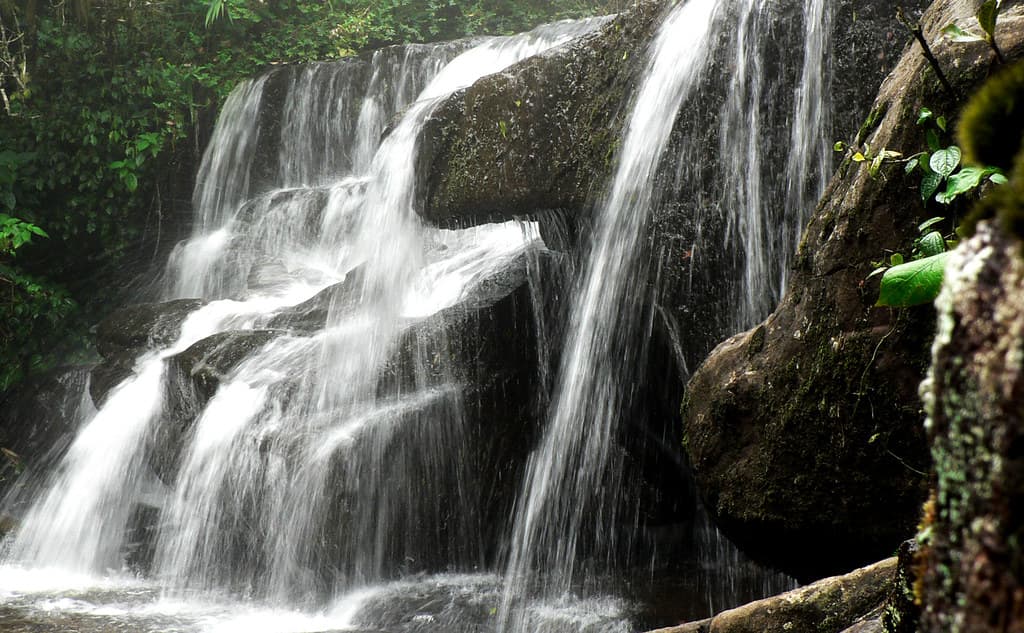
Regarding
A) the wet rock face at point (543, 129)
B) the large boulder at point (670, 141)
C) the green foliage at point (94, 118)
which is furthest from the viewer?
the green foliage at point (94, 118)

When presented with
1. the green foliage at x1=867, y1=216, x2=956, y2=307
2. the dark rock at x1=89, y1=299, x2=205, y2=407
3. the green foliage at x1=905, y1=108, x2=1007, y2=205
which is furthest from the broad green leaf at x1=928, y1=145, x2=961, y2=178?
the dark rock at x1=89, y1=299, x2=205, y2=407

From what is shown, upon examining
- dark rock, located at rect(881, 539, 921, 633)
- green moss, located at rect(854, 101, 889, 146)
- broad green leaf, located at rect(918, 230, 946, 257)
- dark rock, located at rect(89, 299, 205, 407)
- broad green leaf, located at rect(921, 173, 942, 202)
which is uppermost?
dark rock, located at rect(89, 299, 205, 407)

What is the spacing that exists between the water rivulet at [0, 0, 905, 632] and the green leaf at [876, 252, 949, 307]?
2.70 meters

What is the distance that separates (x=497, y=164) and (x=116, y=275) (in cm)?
750

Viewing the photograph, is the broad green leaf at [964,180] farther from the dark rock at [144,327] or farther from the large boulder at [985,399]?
the dark rock at [144,327]

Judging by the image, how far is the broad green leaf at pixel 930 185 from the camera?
9.93 ft

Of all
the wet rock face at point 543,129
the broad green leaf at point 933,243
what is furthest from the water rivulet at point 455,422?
the broad green leaf at point 933,243

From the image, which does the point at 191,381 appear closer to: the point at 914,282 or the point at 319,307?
the point at 319,307

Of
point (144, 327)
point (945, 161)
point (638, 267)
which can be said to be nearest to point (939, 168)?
point (945, 161)

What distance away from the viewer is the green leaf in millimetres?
2268

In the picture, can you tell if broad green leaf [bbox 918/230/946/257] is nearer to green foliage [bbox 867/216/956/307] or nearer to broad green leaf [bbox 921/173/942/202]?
broad green leaf [bbox 921/173/942/202]

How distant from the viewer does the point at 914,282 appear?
7.49 feet

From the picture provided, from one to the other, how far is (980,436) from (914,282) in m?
1.40

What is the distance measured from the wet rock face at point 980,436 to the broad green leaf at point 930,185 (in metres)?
2.15
